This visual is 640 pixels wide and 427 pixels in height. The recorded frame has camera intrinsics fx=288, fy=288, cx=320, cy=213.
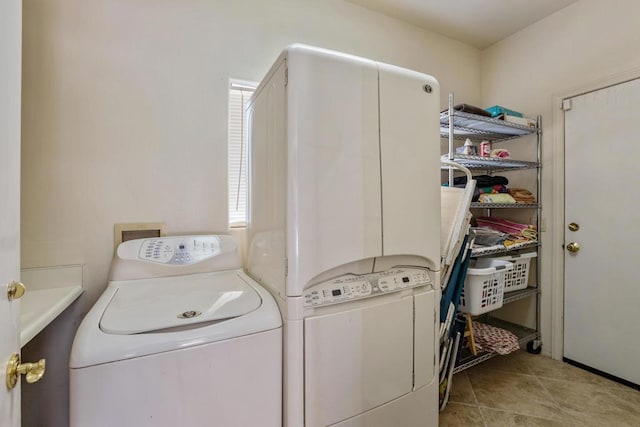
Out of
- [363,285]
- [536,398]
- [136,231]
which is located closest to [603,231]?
[536,398]

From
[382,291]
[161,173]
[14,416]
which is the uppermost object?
[161,173]

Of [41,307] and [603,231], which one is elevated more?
[603,231]

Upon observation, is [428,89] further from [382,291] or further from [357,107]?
[382,291]

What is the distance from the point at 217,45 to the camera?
1.66 m

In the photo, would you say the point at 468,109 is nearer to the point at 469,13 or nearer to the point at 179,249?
the point at 469,13

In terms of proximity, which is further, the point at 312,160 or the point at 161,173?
the point at 161,173

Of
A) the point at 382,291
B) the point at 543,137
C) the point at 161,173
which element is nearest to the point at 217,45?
the point at 161,173

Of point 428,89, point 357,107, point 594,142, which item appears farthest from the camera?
point 594,142

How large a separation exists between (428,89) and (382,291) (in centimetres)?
92

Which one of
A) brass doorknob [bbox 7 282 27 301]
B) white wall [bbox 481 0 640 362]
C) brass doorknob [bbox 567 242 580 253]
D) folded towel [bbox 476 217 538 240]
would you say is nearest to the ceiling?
white wall [bbox 481 0 640 362]

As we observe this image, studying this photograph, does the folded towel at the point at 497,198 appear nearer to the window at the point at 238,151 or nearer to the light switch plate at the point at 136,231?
the window at the point at 238,151

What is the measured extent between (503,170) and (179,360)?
2920mm

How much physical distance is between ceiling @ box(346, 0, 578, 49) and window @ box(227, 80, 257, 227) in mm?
1125

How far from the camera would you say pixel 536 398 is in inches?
73.5
